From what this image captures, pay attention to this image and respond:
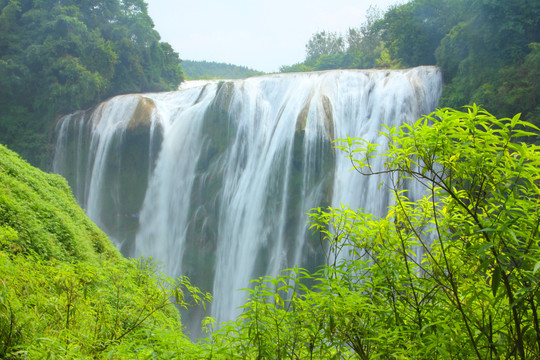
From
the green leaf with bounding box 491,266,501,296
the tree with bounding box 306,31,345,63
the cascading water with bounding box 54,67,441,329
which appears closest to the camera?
the green leaf with bounding box 491,266,501,296

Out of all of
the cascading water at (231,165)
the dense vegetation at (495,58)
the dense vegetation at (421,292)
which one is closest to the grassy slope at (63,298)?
the dense vegetation at (421,292)

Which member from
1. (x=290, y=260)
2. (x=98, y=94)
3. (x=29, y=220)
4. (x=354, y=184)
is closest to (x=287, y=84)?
(x=354, y=184)

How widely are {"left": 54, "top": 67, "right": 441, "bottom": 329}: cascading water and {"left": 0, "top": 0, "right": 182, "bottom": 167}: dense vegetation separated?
1726 mm

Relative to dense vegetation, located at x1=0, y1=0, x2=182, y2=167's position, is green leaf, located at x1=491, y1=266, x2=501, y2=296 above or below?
below

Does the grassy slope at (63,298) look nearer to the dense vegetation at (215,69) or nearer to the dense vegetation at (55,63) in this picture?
the dense vegetation at (55,63)

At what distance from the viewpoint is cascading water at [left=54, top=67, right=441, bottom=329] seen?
12562mm

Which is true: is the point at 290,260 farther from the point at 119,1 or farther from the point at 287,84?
the point at 119,1

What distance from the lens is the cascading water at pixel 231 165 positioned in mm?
12562

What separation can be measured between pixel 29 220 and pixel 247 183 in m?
8.63

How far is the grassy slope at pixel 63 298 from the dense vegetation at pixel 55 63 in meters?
13.6

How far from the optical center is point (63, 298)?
2904mm

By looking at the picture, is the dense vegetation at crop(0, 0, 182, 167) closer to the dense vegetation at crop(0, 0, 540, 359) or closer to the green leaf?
the dense vegetation at crop(0, 0, 540, 359)

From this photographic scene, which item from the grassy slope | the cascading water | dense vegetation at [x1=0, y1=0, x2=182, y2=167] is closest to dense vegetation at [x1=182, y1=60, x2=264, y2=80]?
dense vegetation at [x1=0, y1=0, x2=182, y2=167]

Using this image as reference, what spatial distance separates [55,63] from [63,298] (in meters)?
20.2
